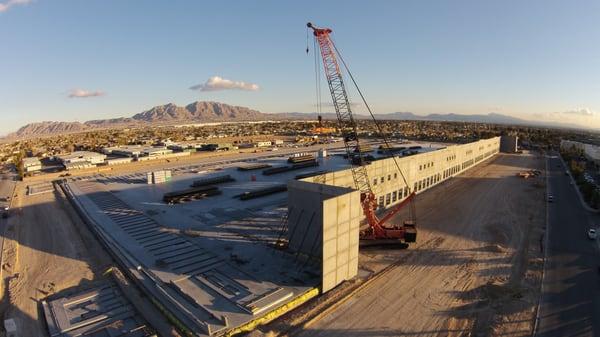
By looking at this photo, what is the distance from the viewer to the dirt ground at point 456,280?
19641mm

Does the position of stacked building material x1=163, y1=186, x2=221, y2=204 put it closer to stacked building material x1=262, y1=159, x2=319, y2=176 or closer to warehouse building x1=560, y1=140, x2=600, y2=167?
stacked building material x1=262, y1=159, x2=319, y2=176

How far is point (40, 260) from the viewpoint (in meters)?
29.6

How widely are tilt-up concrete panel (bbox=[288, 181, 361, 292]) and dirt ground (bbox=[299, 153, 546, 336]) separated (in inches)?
86.4

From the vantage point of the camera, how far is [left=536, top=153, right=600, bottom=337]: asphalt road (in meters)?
19.7

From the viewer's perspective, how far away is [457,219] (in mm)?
38281

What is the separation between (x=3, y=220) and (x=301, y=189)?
129 ft

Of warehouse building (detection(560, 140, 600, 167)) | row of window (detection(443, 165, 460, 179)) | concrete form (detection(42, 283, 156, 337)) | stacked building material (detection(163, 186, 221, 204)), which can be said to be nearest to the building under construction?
stacked building material (detection(163, 186, 221, 204))

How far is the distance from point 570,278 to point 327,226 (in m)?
19.1

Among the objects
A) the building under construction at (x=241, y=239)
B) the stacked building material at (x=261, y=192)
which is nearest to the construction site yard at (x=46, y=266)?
the building under construction at (x=241, y=239)

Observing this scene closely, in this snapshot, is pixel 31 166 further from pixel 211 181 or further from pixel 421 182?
pixel 421 182

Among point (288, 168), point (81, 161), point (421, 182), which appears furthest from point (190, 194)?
point (81, 161)

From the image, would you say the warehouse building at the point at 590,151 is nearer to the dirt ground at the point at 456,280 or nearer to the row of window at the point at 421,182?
the row of window at the point at 421,182

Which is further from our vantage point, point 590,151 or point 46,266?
point 590,151

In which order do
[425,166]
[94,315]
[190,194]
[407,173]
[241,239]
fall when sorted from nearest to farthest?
[94,315]
[241,239]
[407,173]
[190,194]
[425,166]
